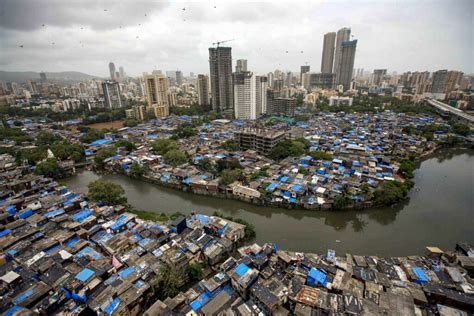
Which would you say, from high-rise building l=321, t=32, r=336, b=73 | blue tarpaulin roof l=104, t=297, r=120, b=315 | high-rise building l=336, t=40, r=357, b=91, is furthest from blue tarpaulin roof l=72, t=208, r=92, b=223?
high-rise building l=321, t=32, r=336, b=73

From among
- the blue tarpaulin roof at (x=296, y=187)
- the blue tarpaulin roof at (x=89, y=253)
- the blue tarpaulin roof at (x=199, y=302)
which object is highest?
the blue tarpaulin roof at (x=296, y=187)

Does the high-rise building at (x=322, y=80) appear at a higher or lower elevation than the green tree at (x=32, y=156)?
higher

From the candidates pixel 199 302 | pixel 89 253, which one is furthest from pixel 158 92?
pixel 199 302

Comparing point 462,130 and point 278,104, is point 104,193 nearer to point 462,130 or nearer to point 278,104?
point 278,104

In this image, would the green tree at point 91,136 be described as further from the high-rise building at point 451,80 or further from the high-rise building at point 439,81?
the high-rise building at point 451,80

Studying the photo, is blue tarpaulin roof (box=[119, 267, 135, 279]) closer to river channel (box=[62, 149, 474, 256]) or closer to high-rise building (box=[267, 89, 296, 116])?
river channel (box=[62, 149, 474, 256])

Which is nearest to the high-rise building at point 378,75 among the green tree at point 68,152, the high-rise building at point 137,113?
the high-rise building at point 137,113
